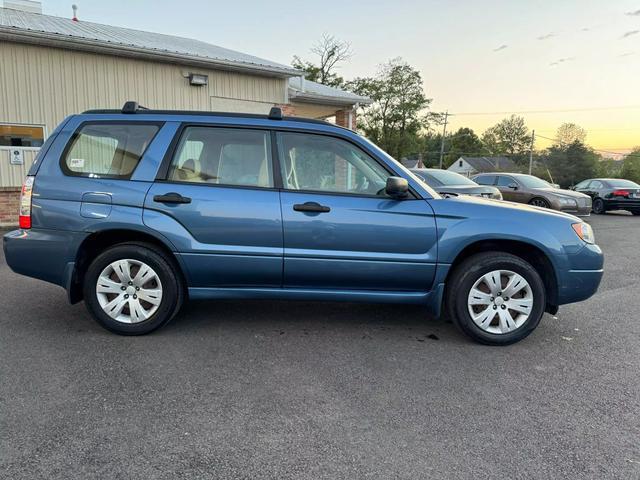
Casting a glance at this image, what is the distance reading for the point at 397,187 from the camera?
3680 millimetres

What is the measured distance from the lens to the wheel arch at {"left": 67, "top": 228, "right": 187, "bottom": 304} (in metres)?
3.84

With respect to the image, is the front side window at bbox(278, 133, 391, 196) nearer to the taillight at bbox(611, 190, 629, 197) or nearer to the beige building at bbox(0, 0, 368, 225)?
the beige building at bbox(0, 0, 368, 225)

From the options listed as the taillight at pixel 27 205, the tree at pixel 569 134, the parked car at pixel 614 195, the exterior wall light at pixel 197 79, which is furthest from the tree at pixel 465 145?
the taillight at pixel 27 205

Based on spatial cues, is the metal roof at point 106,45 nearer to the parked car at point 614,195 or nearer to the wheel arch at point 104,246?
the wheel arch at point 104,246

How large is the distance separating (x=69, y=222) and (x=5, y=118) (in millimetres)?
7371

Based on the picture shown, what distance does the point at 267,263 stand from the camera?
3809 millimetres

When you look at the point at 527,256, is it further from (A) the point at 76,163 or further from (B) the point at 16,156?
(B) the point at 16,156

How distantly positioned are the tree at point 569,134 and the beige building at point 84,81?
2629 inches

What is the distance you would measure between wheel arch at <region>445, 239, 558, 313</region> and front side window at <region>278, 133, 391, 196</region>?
0.89 m

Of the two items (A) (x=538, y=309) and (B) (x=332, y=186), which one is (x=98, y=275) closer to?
(B) (x=332, y=186)

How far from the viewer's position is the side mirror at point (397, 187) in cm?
369

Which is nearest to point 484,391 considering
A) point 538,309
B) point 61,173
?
point 538,309

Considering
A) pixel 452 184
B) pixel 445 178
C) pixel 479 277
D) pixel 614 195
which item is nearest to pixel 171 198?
pixel 479 277

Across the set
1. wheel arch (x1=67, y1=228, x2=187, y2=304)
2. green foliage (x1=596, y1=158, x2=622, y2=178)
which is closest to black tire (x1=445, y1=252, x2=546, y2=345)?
wheel arch (x1=67, y1=228, x2=187, y2=304)
